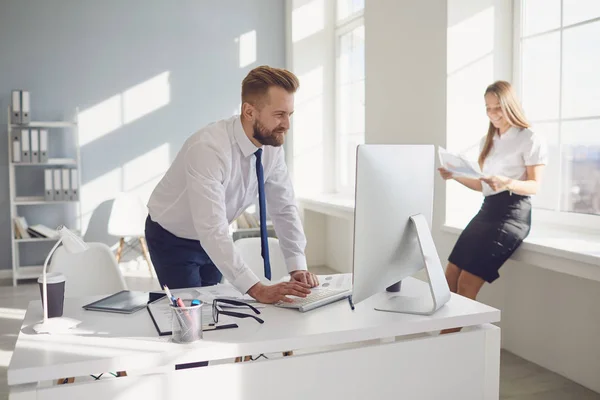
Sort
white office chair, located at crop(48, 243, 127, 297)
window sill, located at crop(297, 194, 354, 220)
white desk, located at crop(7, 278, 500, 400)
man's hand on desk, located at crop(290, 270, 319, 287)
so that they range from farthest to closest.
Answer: window sill, located at crop(297, 194, 354, 220), white office chair, located at crop(48, 243, 127, 297), man's hand on desk, located at crop(290, 270, 319, 287), white desk, located at crop(7, 278, 500, 400)

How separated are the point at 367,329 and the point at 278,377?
0.29m

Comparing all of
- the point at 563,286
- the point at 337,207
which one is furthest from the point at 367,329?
the point at 337,207

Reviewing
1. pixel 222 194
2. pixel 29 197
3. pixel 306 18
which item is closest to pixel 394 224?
pixel 222 194

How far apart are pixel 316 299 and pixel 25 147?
431 cm

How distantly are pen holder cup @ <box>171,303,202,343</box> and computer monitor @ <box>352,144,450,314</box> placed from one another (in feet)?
1.46

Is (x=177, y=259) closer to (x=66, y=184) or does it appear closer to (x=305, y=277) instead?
(x=305, y=277)

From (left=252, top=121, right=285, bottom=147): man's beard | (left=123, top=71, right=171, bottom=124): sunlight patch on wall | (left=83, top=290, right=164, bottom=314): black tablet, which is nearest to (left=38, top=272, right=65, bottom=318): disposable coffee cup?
(left=83, top=290, right=164, bottom=314): black tablet

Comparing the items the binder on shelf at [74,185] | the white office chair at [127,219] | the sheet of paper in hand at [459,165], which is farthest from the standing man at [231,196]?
the binder on shelf at [74,185]

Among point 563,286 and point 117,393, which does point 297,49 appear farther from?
point 117,393

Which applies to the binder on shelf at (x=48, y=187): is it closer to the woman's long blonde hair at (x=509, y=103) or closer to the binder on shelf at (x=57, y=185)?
the binder on shelf at (x=57, y=185)

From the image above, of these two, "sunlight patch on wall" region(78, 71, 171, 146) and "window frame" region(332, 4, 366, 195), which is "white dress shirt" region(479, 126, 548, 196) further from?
"sunlight patch on wall" region(78, 71, 171, 146)

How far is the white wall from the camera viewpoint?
303cm

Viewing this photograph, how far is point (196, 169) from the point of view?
1.98 m

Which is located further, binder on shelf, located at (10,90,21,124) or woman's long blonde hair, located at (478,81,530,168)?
binder on shelf, located at (10,90,21,124)
